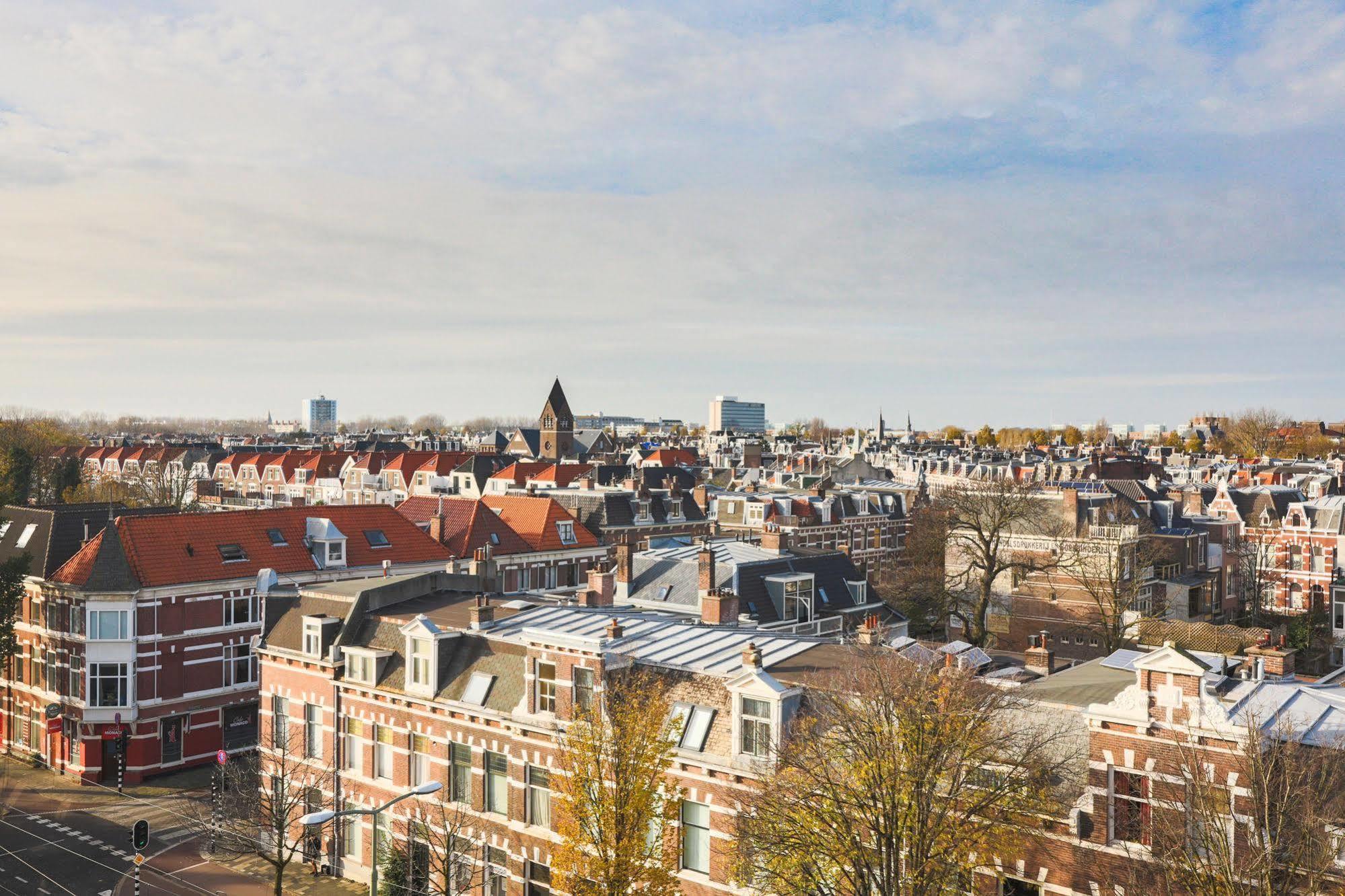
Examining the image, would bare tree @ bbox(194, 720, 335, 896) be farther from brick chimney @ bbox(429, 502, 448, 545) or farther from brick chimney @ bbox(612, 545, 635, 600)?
brick chimney @ bbox(429, 502, 448, 545)

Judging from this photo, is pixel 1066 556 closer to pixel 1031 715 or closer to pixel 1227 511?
pixel 1227 511

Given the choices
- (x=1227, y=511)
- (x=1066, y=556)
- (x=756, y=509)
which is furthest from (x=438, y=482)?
(x=1227, y=511)

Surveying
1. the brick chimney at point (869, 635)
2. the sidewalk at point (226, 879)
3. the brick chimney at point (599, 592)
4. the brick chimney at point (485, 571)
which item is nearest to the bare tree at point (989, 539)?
the brick chimney at point (599, 592)

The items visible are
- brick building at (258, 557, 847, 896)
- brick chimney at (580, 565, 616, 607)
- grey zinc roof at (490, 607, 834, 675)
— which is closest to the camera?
brick building at (258, 557, 847, 896)

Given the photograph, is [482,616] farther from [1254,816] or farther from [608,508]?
[608,508]

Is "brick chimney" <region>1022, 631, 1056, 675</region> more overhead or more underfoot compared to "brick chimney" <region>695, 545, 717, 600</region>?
more underfoot

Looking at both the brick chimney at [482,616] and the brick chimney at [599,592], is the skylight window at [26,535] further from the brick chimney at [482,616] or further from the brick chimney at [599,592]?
Answer: the brick chimney at [482,616]

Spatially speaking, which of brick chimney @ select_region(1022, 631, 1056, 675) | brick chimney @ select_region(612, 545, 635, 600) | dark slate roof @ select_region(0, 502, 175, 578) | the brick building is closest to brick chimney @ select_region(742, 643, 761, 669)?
the brick building
